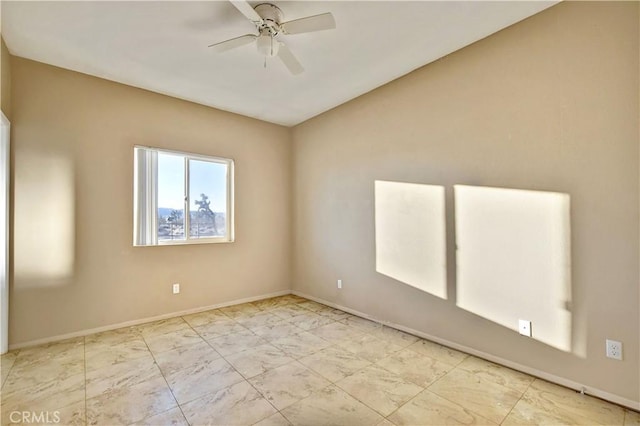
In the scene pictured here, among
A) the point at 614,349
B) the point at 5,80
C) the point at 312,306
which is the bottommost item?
the point at 312,306

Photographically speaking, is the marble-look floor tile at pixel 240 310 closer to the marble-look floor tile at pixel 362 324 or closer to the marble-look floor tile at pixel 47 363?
the marble-look floor tile at pixel 362 324

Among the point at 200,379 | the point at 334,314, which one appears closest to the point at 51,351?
the point at 200,379

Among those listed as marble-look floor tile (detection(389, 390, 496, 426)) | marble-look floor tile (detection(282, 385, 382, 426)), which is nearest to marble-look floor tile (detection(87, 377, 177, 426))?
marble-look floor tile (detection(282, 385, 382, 426))

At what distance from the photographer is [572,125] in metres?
2.07

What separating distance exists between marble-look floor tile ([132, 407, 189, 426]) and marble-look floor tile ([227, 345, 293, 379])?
1.79 feet

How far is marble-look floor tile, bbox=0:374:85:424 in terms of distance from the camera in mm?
1875

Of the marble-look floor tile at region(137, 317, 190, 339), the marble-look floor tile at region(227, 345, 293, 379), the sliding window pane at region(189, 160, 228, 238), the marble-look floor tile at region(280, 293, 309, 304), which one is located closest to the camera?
the marble-look floor tile at region(227, 345, 293, 379)

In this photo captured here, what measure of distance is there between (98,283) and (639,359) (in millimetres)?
4583

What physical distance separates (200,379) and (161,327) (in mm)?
1383

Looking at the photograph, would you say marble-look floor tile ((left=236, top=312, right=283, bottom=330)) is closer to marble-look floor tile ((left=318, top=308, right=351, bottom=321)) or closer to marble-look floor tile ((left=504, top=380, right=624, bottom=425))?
marble-look floor tile ((left=318, top=308, right=351, bottom=321))

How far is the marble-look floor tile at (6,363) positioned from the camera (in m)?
2.24

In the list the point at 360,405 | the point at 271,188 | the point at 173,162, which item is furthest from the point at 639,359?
the point at 173,162

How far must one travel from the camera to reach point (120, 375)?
88.8 inches

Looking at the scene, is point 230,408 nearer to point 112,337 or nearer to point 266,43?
point 112,337
